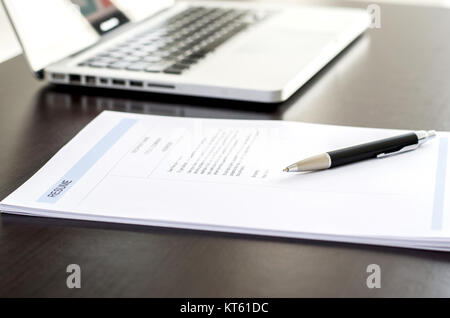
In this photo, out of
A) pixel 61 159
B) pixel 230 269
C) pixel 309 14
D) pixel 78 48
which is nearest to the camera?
pixel 230 269

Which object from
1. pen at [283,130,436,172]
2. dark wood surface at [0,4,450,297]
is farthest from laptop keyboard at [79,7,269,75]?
pen at [283,130,436,172]

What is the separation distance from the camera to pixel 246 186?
0.62 meters

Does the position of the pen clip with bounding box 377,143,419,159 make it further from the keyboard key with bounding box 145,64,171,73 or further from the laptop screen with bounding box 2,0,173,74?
the laptop screen with bounding box 2,0,173,74

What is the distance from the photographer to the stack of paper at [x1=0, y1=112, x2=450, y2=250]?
563 mm

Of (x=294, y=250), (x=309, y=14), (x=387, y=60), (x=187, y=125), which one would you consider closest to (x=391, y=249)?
(x=294, y=250)

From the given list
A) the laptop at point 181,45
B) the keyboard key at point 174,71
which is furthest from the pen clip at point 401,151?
the keyboard key at point 174,71

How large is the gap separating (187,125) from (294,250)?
0.28 metres

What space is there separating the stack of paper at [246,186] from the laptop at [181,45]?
0.11 metres

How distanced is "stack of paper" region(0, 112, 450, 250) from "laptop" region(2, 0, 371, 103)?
115mm

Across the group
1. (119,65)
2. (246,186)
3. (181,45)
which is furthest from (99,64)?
(246,186)

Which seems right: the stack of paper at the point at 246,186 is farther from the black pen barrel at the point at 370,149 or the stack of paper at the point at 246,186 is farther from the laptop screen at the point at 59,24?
the laptop screen at the point at 59,24

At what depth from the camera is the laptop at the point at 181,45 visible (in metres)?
0.87

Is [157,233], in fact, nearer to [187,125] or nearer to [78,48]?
[187,125]

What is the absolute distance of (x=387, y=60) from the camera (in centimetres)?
101
